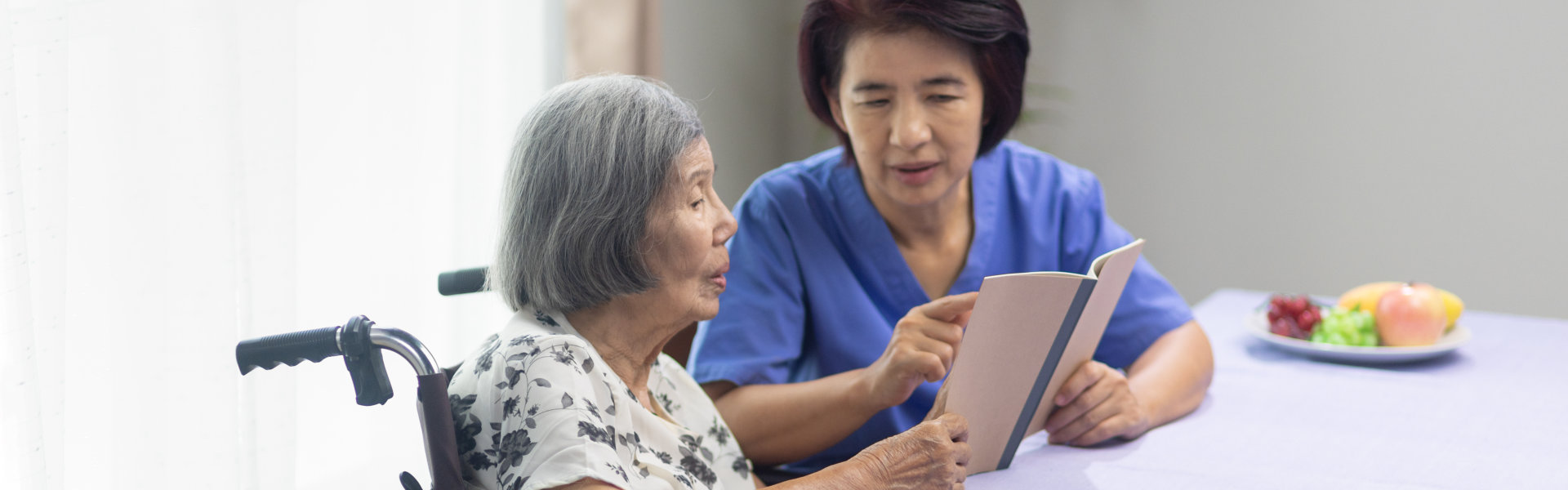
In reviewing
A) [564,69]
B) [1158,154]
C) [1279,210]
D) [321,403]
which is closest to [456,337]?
[321,403]

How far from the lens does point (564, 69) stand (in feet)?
8.34

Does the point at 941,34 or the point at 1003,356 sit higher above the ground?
the point at 941,34

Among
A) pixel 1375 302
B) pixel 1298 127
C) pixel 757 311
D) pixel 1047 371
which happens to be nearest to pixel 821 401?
pixel 757 311

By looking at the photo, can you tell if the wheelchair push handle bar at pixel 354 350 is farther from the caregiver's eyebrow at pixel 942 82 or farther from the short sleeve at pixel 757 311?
the caregiver's eyebrow at pixel 942 82

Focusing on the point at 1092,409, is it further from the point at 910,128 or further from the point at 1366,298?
the point at 1366,298

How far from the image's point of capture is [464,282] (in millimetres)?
1137

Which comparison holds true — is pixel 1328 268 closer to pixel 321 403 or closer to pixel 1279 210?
pixel 1279 210

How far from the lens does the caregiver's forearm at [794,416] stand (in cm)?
131

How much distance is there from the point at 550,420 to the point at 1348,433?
107 centimetres

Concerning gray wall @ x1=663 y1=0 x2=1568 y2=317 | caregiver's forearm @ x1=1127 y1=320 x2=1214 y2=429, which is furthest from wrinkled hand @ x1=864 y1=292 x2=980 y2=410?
gray wall @ x1=663 y1=0 x2=1568 y2=317

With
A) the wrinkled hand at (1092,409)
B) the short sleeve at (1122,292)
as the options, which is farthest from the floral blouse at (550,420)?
the short sleeve at (1122,292)

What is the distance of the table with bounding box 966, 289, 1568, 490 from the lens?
1.26m

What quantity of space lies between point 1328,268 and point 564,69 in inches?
93.0

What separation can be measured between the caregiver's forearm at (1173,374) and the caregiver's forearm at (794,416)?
1.28ft
